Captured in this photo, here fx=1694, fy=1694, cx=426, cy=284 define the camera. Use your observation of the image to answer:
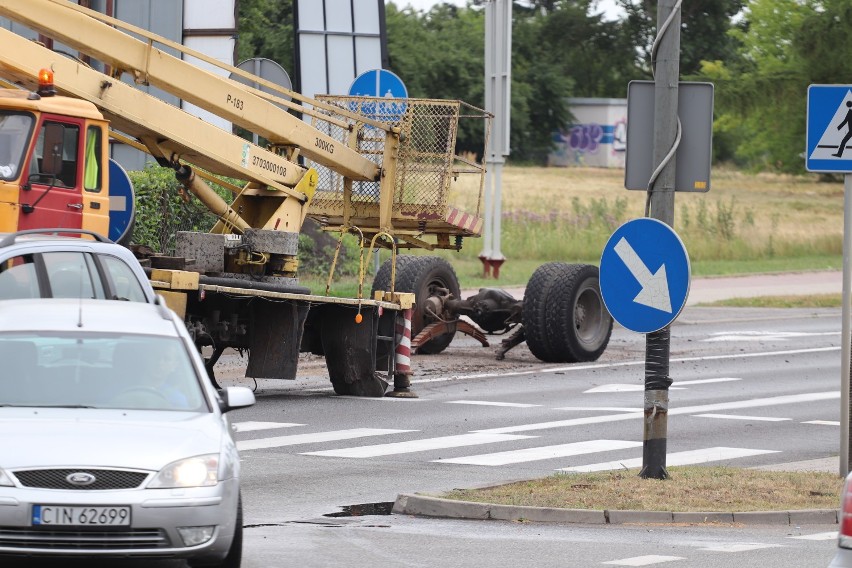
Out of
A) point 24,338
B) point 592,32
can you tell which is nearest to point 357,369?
point 24,338

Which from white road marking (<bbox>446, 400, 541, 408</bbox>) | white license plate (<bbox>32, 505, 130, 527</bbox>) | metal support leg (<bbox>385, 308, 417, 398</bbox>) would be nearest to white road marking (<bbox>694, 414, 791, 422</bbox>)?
white road marking (<bbox>446, 400, 541, 408</bbox>)

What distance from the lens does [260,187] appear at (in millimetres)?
17812

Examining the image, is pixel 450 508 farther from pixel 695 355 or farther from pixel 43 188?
pixel 695 355

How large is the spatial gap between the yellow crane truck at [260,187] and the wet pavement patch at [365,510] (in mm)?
4477

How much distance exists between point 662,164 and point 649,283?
81 cm

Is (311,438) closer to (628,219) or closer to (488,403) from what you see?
(488,403)

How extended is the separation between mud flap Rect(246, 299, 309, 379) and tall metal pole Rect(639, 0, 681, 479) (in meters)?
5.36

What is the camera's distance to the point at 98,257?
10.6m

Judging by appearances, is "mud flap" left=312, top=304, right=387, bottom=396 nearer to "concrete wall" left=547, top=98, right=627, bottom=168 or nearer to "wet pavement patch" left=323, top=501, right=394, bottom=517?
"wet pavement patch" left=323, top=501, right=394, bottom=517

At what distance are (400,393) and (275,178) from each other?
2593mm

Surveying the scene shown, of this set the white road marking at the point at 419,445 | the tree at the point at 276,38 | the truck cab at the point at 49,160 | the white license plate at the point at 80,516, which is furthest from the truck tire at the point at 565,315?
the tree at the point at 276,38

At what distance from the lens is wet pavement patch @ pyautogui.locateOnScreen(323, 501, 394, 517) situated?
10.9 m

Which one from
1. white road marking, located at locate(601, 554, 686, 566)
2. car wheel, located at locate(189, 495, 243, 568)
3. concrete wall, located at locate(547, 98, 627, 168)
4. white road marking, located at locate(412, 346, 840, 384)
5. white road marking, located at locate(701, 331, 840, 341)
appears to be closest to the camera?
car wheel, located at locate(189, 495, 243, 568)

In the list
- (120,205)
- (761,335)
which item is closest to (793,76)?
(761,335)
